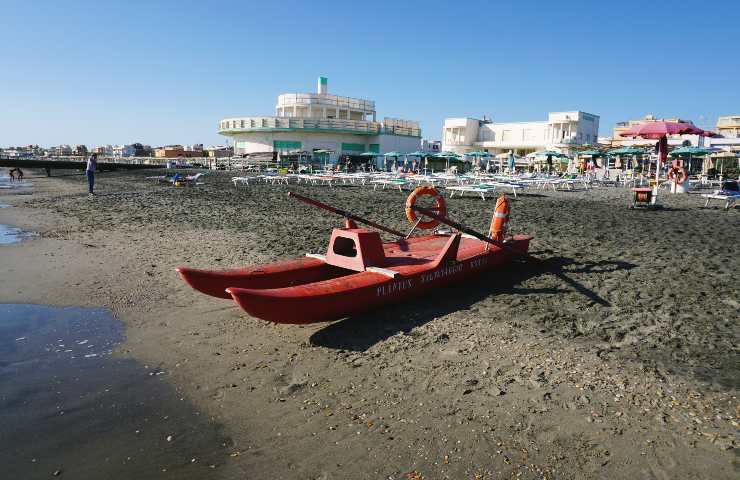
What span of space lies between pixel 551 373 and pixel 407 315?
2.12 meters

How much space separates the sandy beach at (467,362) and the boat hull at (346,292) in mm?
292

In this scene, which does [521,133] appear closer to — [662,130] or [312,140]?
[312,140]

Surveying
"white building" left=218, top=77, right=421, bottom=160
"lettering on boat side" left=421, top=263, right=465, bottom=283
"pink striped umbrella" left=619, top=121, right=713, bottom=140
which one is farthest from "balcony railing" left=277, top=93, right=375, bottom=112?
"lettering on boat side" left=421, top=263, right=465, bottom=283

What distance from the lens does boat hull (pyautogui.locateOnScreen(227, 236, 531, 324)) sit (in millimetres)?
5173

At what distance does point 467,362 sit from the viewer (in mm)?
5094

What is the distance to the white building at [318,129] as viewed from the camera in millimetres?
57625

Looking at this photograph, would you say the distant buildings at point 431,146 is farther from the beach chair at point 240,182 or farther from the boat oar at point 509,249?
the boat oar at point 509,249

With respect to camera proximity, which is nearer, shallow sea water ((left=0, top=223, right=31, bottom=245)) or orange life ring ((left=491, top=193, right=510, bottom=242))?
orange life ring ((left=491, top=193, right=510, bottom=242))

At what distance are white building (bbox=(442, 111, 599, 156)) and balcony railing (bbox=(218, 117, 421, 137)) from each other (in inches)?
441

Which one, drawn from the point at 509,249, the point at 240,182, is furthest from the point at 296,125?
the point at 509,249

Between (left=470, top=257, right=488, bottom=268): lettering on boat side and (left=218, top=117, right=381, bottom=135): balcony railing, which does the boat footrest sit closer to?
(left=470, top=257, right=488, bottom=268): lettering on boat side

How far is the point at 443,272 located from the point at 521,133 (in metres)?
63.7

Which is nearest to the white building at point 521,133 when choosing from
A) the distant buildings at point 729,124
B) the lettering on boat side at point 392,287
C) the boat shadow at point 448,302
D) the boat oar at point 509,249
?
the distant buildings at point 729,124

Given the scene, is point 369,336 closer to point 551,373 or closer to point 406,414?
point 406,414
